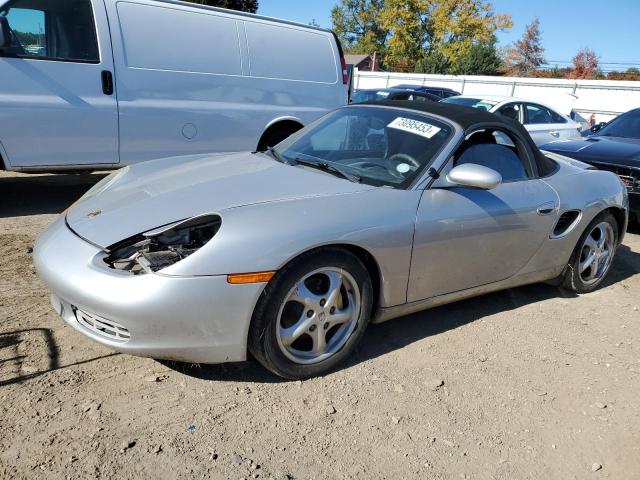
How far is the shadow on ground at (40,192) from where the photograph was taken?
549cm

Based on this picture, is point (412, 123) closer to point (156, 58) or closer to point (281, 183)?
point (281, 183)

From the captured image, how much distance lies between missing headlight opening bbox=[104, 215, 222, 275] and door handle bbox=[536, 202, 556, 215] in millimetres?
2203

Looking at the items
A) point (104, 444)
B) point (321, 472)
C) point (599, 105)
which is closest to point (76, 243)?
point (104, 444)

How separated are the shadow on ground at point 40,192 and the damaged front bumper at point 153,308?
128 inches

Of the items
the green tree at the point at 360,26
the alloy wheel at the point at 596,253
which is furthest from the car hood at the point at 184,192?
the green tree at the point at 360,26

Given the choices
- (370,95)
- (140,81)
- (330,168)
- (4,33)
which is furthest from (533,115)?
(4,33)

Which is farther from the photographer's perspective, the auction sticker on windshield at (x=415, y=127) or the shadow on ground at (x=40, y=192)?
the shadow on ground at (x=40, y=192)

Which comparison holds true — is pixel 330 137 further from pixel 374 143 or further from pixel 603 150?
pixel 603 150

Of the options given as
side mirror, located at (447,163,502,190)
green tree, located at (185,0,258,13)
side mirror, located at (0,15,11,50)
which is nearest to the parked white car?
side mirror, located at (447,163,502,190)

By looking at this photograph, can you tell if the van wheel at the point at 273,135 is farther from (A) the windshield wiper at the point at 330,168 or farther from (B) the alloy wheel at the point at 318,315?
(B) the alloy wheel at the point at 318,315

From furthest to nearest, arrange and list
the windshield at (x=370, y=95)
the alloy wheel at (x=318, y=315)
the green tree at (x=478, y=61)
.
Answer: the green tree at (x=478, y=61) → the windshield at (x=370, y=95) → the alloy wheel at (x=318, y=315)

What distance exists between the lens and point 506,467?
2396 millimetres

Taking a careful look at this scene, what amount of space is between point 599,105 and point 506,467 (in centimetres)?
2503

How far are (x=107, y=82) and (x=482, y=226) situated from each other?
4.00 m
